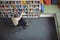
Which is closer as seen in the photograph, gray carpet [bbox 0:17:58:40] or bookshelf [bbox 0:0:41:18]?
gray carpet [bbox 0:17:58:40]

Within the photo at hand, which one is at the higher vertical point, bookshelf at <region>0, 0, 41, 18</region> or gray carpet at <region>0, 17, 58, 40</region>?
bookshelf at <region>0, 0, 41, 18</region>

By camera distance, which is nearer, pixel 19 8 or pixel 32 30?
pixel 32 30

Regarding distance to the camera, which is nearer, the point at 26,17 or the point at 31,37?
the point at 31,37

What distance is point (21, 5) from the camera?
2166 millimetres

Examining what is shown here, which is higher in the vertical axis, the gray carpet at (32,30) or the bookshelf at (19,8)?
the bookshelf at (19,8)

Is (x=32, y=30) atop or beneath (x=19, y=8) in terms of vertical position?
beneath

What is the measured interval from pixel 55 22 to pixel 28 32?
40cm

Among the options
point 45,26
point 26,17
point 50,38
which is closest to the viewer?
point 50,38

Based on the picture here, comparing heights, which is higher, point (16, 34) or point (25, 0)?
point (25, 0)

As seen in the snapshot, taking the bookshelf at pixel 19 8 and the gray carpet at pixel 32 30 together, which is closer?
the gray carpet at pixel 32 30

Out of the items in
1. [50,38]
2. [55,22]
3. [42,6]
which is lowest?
[50,38]

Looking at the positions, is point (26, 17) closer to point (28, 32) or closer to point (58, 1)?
point (28, 32)

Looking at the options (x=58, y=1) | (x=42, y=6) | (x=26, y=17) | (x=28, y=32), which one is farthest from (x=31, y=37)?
(x=58, y=1)

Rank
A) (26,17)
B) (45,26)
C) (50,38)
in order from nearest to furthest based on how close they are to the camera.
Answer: (50,38) < (45,26) < (26,17)
